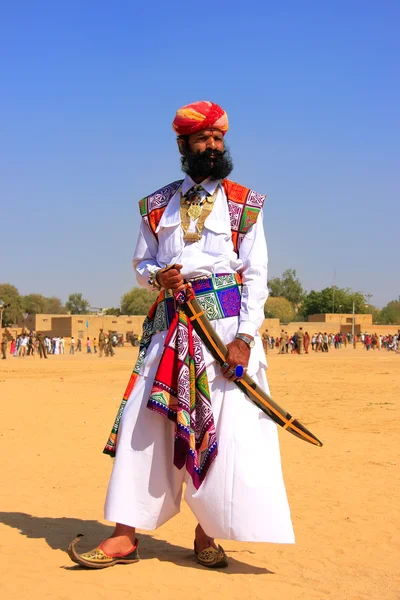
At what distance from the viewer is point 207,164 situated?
465 cm

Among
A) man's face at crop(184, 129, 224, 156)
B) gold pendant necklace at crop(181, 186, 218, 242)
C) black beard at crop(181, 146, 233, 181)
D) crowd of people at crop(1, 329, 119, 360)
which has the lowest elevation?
crowd of people at crop(1, 329, 119, 360)

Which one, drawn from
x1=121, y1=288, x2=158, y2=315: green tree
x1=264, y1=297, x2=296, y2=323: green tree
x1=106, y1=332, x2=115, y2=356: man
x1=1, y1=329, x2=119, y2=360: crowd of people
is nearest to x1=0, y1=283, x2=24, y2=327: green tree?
x1=121, y1=288, x2=158, y2=315: green tree

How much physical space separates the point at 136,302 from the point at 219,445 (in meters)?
108

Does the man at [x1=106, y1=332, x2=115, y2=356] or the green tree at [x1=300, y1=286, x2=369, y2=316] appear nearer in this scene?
the man at [x1=106, y1=332, x2=115, y2=356]

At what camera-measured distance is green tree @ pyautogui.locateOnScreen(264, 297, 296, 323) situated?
114 meters

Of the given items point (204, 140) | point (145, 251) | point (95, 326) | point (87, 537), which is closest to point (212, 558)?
point (87, 537)

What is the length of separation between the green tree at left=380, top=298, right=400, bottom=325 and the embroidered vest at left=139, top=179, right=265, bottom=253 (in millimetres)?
108144

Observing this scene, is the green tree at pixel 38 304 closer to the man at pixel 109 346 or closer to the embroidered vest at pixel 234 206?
the man at pixel 109 346

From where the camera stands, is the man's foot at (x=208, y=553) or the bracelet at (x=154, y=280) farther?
the bracelet at (x=154, y=280)

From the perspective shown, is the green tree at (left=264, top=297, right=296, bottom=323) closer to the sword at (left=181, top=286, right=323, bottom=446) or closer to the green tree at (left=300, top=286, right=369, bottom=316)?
the green tree at (left=300, top=286, right=369, bottom=316)

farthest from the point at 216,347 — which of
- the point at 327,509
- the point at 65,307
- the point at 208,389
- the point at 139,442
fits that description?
the point at 65,307

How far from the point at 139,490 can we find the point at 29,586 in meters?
0.73

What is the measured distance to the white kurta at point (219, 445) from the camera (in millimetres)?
4242

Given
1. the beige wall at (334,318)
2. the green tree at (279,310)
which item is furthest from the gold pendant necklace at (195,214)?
the green tree at (279,310)
